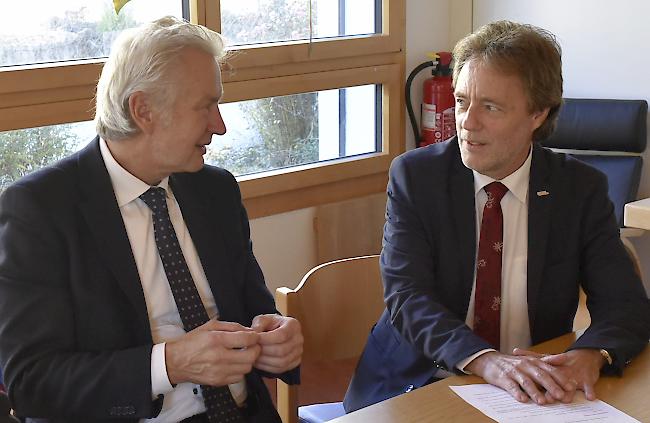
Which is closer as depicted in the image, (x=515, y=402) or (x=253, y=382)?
(x=515, y=402)

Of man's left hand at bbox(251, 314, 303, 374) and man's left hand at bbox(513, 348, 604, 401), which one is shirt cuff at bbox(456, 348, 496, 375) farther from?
man's left hand at bbox(251, 314, 303, 374)

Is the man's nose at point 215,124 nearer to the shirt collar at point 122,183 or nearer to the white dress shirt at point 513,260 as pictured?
the shirt collar at point 122,183

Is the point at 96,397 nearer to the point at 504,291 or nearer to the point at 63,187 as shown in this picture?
the point at 63,187

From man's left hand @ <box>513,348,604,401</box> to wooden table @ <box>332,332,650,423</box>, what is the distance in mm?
21

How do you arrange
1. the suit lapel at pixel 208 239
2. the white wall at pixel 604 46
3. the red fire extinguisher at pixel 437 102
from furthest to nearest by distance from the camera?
the red fire extinguisher at pixel 437 102 < the white wall at pixel 604 46 < the suit lapel at pixel 208 239

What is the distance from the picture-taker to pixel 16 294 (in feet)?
5.46

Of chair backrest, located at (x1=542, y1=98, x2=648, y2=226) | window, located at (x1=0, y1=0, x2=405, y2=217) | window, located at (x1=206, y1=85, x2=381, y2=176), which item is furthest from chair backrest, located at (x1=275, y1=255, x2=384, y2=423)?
chair backrest, located at (x1=542, y1=98, x2=648, y2=226)

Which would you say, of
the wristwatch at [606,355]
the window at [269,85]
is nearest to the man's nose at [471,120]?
the wristwatch at [606,355]

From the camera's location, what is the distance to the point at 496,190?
206 cm

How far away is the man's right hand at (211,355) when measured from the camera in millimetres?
1635

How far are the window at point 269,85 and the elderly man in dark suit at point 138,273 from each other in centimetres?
105

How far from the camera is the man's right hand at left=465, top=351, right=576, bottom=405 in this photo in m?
1.65

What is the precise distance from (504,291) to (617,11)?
6.12ft

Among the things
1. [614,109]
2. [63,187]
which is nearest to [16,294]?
[63,187]
